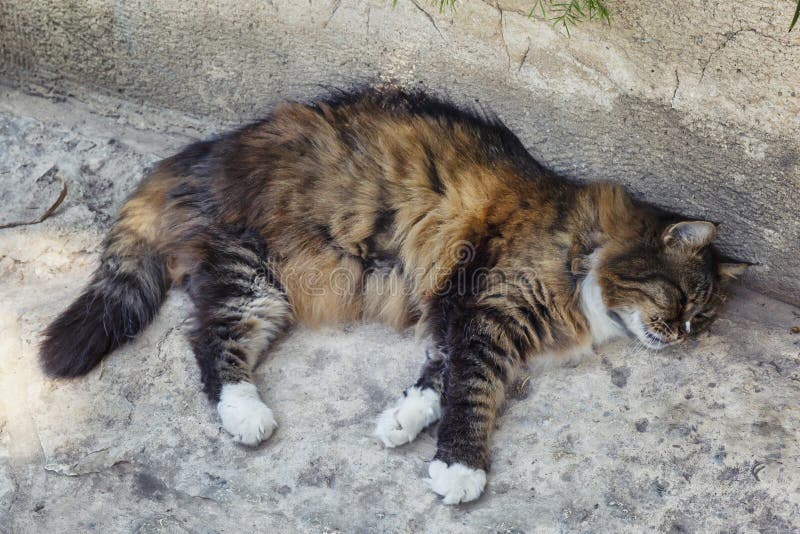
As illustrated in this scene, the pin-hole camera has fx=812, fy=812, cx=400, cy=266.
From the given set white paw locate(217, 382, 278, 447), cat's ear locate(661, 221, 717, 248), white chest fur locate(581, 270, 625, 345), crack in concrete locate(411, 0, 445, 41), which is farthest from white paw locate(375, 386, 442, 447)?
crack in concrete locate(411, 0, 445, 41)

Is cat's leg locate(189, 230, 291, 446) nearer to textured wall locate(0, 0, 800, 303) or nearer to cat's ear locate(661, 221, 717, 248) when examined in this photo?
textured wall locate(0, 0, 800, 303)

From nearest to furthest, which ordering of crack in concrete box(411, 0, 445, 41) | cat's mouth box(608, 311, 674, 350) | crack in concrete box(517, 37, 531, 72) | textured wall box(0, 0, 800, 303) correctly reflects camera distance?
textured wall box(0, 0, 800, 303)
cat's mouth box(608, 311, 674, 350)
crack in concrete box(517, 37, 531, 72)
crack in concrete box(411, 0, 445, 41)

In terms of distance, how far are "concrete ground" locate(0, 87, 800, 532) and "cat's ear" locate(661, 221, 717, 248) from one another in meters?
0.38

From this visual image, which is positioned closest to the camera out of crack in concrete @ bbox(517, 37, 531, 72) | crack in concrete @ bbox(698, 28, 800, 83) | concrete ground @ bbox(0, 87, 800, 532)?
concrete ground @ bbox(0, 87, 800, 532)

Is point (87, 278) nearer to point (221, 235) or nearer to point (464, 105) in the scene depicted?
point (221, 235)

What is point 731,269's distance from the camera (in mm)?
3023

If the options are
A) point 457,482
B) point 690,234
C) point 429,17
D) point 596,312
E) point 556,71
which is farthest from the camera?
point 429,17

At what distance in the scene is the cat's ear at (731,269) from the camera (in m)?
3.00

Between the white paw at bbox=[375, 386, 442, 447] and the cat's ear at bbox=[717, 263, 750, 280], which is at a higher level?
the cat's ear at bbox=[717, 263, 750, 280]

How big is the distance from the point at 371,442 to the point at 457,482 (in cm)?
35

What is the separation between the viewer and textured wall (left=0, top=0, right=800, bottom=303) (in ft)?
9.22

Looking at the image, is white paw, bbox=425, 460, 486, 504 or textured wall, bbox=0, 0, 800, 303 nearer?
white paw, bbox=425, 460, 486, 504

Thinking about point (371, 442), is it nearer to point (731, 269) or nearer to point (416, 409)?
point (416, 409)

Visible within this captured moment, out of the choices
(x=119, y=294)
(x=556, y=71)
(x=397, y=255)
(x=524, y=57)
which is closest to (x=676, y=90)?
(x=556, y=71)
